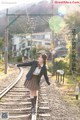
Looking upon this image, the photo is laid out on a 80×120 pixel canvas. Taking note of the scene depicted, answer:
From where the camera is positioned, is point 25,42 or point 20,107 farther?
point 25,42

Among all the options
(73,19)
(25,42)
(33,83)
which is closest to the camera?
(33,83)

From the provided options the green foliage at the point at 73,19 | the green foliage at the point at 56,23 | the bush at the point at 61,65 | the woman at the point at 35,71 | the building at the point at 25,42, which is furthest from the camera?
the building at the point at 25,42

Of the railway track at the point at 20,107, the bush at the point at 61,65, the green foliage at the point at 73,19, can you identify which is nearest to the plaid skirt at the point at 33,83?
the railway track at the point at 20,107

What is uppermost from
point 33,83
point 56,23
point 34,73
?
point 56,23

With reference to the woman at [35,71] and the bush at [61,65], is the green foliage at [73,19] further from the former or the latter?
the woman at [35,71]

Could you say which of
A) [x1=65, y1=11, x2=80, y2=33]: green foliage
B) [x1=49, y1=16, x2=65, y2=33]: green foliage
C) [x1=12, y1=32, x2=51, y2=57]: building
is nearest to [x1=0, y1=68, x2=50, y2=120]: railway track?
[x1=65, y1=11, x2=80, y2=33]: green foliage

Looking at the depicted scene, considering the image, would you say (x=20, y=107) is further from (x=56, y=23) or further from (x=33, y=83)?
(x=56, y=23)

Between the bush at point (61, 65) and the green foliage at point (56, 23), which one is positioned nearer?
the bush at point (61, 65)

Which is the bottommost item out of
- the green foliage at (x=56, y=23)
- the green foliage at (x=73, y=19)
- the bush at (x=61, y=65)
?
the bush at (x=61, y=65)

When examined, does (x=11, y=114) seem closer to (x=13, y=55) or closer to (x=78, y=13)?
(x=78, y=13)

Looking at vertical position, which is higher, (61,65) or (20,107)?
(61,65)

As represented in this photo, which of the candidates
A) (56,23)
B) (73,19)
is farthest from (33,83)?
(56,23)

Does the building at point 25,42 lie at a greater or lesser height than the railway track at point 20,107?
greater

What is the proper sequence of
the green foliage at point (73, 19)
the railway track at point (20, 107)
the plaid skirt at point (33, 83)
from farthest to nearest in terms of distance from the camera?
the green foliage at point (73, 19) < the plaid skirt at point (33, 83) < the railway track at point (20, 107)
